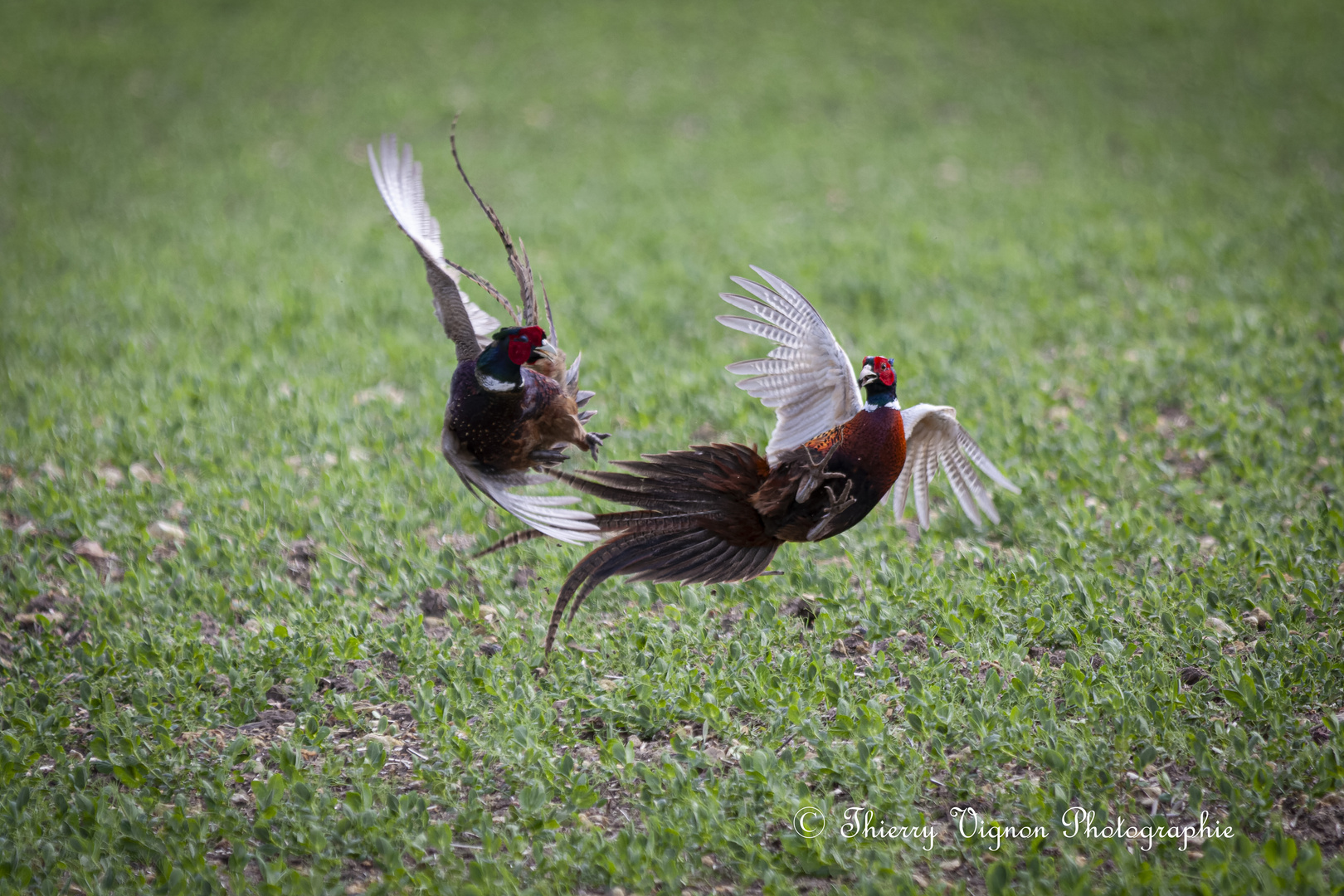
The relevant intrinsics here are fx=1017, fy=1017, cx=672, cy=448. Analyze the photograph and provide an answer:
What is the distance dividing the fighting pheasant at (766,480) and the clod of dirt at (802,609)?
1.53 ft

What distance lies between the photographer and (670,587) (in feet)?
15.5

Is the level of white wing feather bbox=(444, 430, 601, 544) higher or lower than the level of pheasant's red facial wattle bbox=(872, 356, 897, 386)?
lower

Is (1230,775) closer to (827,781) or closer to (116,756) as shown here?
(827,781)

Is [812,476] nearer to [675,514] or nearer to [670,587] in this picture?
[675,514]

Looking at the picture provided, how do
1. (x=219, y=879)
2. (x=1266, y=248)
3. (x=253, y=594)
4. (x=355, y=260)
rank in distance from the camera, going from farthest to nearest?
(x=355, y=260) → (x=1266, y=248) → (x=253, y=594) → (x=219, y=879)

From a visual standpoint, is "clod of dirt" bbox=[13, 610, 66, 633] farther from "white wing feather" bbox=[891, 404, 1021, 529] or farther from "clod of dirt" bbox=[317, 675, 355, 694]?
"white wing feather" bbox=[891, 404, 1021, 529]

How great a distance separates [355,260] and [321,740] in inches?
265

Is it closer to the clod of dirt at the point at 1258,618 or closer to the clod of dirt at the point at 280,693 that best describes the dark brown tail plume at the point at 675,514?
the clod of dirt at the point at 280,693

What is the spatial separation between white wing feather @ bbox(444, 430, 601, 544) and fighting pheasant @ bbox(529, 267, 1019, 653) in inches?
4.6

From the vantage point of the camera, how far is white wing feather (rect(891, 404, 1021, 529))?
453 centimetres

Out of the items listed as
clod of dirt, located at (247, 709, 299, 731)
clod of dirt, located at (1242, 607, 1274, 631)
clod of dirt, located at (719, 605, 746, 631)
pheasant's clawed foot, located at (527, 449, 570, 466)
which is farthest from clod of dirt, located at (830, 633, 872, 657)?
clod of dirt, located at (247, 709, 299, 731)

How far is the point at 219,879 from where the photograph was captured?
3.10 metres

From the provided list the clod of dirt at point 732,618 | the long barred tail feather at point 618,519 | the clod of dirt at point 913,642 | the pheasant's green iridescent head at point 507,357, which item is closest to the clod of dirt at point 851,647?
the clod of dirt at point 913,642

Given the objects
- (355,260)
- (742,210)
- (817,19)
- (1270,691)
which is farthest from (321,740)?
(817,19)
